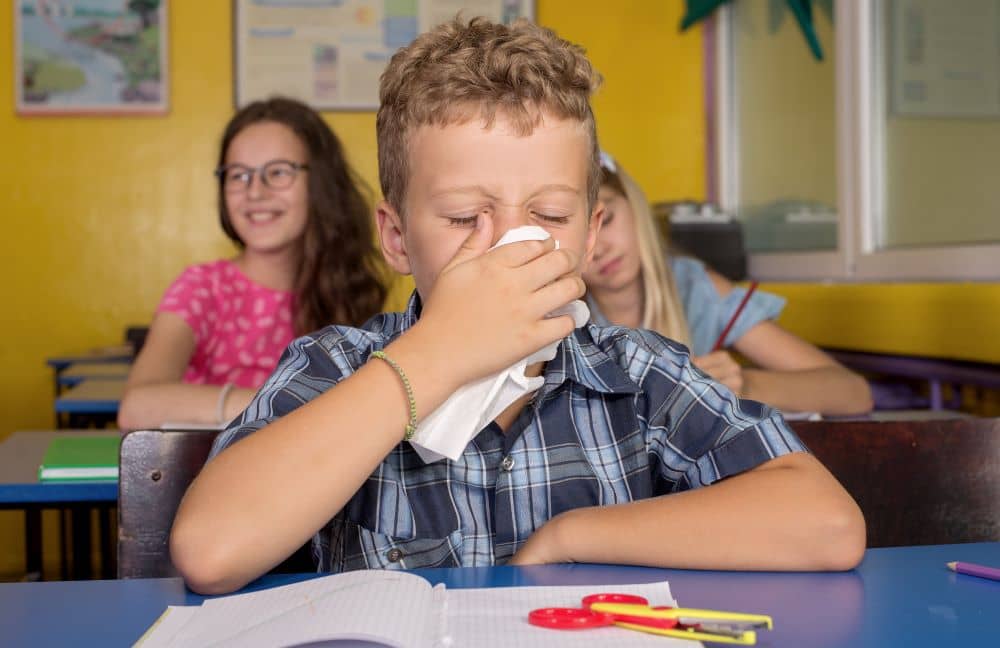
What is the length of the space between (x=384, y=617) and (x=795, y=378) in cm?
160

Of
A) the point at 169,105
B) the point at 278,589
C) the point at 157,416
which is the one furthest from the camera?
the point at 169,105

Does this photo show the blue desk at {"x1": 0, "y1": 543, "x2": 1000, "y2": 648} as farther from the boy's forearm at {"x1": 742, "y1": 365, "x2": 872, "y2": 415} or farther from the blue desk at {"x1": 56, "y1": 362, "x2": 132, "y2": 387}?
the blue desk at {"x1": 56, "y1": 362, "x2": 132, "y2": 387}

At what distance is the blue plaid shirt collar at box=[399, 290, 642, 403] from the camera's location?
1.11 metres

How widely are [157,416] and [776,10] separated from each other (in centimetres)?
272

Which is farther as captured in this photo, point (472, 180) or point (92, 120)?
point (92, 120)

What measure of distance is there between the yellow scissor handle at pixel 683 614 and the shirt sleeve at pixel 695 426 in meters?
0.33

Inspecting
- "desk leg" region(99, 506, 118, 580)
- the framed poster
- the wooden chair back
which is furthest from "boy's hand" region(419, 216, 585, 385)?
the framed poster

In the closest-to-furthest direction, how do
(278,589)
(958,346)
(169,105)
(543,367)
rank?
(278,589) < (543,367) < (958,346) < (169,105)

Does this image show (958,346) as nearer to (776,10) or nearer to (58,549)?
(776,10)

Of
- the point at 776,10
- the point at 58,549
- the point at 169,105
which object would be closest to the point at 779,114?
the point at 776,10

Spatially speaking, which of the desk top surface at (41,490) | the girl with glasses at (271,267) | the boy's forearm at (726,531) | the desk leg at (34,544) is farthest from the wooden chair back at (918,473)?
the desk leg at (34,544)

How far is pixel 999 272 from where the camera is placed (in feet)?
8.12

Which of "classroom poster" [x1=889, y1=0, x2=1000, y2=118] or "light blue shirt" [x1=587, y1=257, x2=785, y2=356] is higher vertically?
"classroom poster" [x1=889, y1=0, x2=1000, y2=118]

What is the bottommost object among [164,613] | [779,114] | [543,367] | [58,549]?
[58,549]
